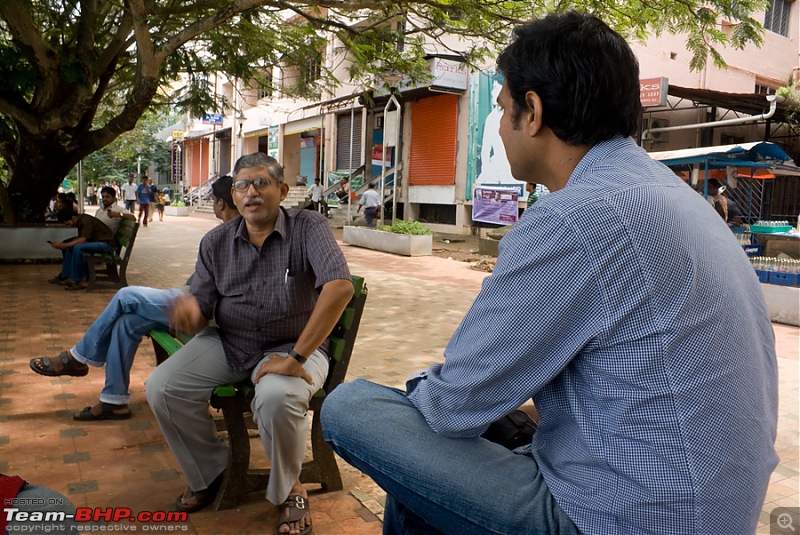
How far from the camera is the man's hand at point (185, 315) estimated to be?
2.99 m

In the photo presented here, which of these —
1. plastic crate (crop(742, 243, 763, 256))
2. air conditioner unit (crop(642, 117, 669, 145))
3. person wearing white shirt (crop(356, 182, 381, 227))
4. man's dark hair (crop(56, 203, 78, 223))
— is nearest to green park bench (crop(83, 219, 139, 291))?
man's dark hair (crop(56, 203, 78, 223))

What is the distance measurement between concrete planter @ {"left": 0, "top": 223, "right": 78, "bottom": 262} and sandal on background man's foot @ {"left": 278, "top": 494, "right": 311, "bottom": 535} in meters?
10.2

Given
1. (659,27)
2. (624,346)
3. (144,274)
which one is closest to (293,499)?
(624,346)

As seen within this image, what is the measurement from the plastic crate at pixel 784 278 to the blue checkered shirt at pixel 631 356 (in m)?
8.03

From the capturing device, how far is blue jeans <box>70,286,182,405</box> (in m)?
3.77

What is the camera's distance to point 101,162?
39625 mm

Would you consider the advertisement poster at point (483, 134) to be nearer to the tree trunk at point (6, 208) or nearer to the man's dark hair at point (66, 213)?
the man's dark hair at point (66, 213)

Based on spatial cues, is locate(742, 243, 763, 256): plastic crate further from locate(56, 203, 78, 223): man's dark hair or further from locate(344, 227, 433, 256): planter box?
locate(56, 203, 78, 223): man's dark hair

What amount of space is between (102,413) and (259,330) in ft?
5.38

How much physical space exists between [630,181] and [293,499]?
210cm

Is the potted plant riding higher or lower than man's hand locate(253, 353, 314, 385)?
lower

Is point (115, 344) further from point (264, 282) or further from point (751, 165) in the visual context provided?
point (751, 165)

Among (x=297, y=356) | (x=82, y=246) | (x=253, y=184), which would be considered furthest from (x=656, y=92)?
(x=297, y=356)

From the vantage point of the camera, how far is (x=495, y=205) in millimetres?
18344
